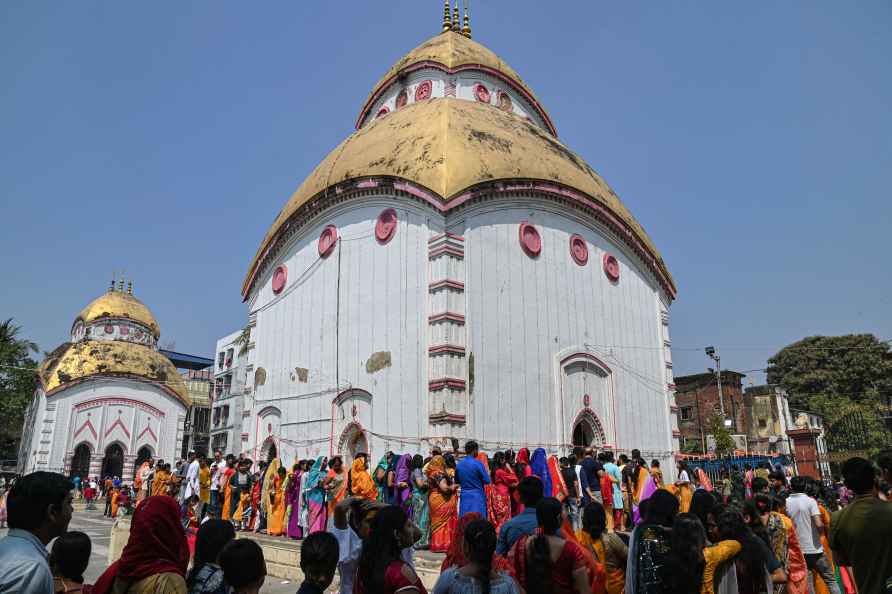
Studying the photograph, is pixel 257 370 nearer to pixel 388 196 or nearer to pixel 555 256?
pixel 388 196

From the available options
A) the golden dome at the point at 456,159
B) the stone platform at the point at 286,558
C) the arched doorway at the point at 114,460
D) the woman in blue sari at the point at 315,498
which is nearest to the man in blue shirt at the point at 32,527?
the stone platform at the point at 286,558

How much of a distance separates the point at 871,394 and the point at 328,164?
3823 cm

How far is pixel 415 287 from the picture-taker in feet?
48.1

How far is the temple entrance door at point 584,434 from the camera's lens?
→ 16062 millimetres

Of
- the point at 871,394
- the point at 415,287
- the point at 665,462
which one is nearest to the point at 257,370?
the point at 415,287

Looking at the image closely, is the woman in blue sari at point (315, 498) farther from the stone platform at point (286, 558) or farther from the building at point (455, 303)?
the building at point (455, 303)

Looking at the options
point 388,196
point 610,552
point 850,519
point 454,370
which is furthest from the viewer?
point 388,196

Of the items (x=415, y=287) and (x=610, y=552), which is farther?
(x=415, y=287)

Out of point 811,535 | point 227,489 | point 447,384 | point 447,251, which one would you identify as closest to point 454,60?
point 447,251

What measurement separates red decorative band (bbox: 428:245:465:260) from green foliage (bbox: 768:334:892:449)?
3383cm

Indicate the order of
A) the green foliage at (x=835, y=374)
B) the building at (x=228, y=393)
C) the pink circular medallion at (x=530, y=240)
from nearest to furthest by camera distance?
1. the pink circular medallion at (x=530, y=240)
2. the green foliage at (x=835, y=374)
3. the building at (x=228, y=393)

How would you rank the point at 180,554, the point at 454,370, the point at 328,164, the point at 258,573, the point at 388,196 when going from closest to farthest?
the point at 258,573, the point at 180,554, the point at 454,370, the point at 388,196, the point at 328,164

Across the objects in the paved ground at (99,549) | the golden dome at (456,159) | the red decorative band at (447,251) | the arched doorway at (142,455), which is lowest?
the paved ground at (99,549)

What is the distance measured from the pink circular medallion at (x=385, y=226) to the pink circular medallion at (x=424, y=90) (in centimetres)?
812
